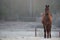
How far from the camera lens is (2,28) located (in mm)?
4773

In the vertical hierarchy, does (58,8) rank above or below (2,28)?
above

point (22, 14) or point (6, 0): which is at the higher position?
point (6, 0)

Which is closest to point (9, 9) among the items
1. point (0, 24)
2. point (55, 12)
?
point (0, 24)

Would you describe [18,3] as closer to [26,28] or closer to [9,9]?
[9,9]

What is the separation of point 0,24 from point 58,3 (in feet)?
6.08

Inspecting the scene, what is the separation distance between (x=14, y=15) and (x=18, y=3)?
0.39 meters

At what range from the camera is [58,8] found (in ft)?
15.2

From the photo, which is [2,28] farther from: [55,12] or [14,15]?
[55,12]

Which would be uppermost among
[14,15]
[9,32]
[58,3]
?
[58,3]

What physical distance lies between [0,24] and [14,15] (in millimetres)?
511

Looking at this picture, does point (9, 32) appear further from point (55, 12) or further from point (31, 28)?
point (55, 12)

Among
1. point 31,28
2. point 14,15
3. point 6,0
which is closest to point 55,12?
point 31,28

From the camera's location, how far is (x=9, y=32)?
4.64 meters

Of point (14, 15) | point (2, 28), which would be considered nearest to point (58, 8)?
point (14, 15)
